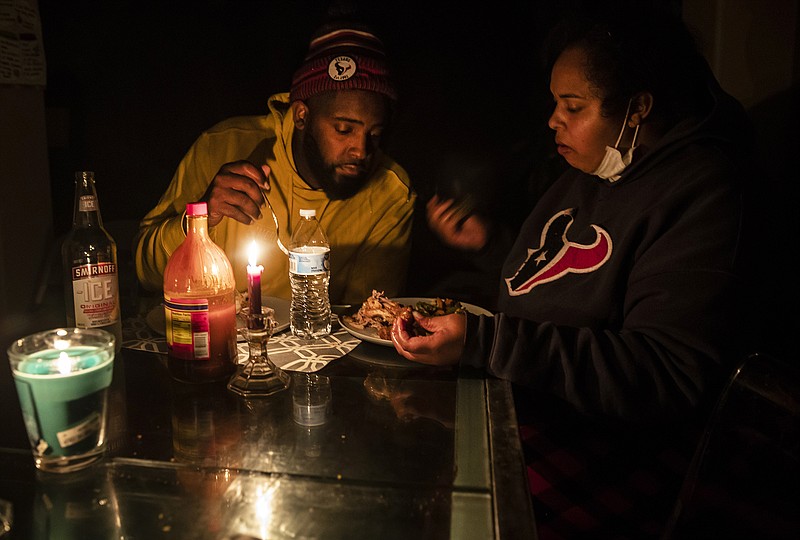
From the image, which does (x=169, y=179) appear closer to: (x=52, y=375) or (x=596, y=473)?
(x=52, y=375)

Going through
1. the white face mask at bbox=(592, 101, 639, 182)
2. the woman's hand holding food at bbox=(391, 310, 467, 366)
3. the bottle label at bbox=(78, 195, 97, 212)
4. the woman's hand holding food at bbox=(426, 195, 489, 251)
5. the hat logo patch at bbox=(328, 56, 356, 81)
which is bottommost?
the woman's hand holding food at bbox=(391, 310, 467, 366)

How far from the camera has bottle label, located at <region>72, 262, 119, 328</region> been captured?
3.83 ft

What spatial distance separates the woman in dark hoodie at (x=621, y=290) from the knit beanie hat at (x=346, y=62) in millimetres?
487

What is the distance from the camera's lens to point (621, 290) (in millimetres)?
1389

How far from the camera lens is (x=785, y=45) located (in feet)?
5.55

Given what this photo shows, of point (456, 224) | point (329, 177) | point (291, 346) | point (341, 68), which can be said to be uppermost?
point (341, 68)

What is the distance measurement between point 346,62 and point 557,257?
811mm

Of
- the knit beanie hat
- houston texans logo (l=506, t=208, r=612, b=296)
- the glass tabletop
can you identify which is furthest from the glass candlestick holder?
the knit beanie hat

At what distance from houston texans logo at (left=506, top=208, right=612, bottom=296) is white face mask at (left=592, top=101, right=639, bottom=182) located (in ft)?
0.45

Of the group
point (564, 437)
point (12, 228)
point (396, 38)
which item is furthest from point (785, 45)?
point (12, 228)

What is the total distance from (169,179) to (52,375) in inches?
45.4

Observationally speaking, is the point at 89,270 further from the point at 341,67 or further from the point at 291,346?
the point at 341,67

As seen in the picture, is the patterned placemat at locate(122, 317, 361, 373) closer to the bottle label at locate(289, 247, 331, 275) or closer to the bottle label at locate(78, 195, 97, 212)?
the bottle label at locate(289, 247, 331, 275)

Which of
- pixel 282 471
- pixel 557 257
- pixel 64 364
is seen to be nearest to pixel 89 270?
pixel 64 364
